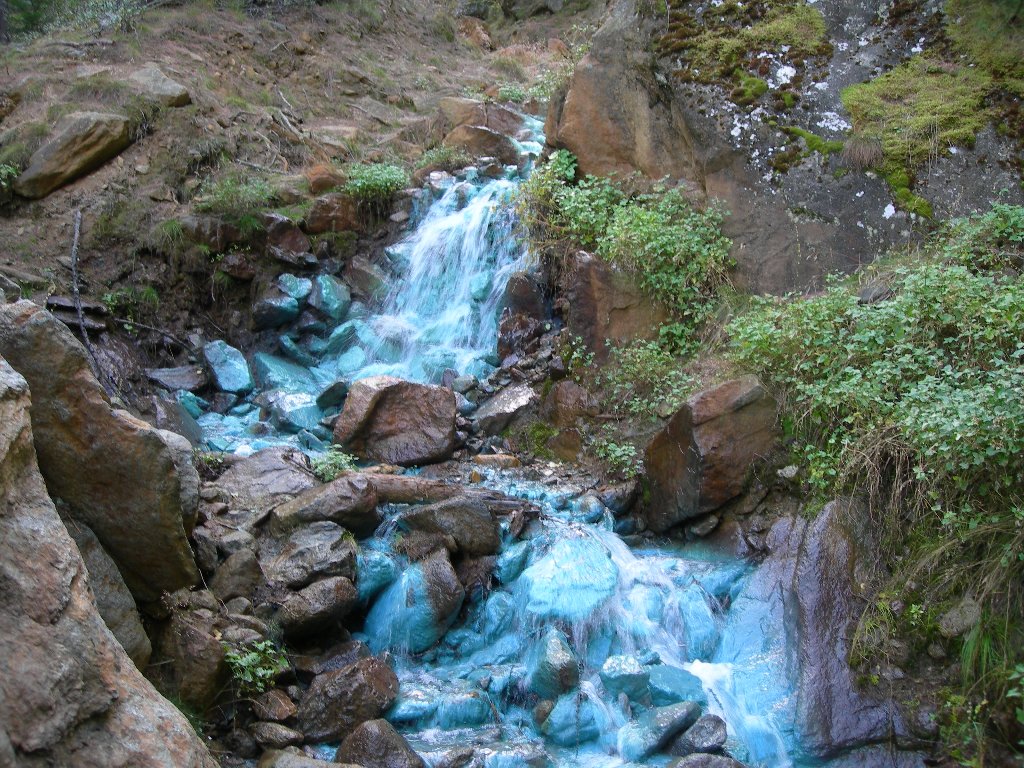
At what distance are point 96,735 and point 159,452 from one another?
163 centimetres

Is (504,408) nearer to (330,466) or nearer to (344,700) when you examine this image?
(330,466)

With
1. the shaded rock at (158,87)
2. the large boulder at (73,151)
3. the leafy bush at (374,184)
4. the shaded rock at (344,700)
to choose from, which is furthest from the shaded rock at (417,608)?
the shaded rock at (158,87)

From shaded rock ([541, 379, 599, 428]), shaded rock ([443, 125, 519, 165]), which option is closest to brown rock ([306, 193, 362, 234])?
shaded rock ([443, 125, 519, 165])

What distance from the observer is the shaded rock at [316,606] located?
4805 mm

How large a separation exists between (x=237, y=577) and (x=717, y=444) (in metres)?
3.25

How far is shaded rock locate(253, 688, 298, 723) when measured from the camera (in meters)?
4.32

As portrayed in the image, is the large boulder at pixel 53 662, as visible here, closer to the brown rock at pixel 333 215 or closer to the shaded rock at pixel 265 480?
the shaded rock at pixel 265 480

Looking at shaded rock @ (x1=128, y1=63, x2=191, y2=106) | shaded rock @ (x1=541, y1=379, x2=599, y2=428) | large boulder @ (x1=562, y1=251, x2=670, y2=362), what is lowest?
shaded rock @ (x1=541, y1=379, x2=599, y2=428)

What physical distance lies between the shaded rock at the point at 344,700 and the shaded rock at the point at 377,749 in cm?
20

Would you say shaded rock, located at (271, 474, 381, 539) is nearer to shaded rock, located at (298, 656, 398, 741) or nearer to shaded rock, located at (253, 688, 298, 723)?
shaded rock, located at (298, 656, 398, 741)

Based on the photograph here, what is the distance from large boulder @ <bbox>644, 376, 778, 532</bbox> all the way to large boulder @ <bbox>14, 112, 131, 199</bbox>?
7703mm

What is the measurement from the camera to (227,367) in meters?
8.36

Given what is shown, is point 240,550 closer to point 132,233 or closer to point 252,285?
point 252,285

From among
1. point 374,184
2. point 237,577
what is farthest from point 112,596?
point 374,184
